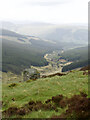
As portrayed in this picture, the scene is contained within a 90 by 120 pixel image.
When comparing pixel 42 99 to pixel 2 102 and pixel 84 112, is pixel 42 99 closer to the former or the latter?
pixel 2 102

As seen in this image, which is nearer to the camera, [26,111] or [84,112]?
[84,112]

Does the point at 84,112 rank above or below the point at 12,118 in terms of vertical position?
above

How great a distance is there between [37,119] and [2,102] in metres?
9.94

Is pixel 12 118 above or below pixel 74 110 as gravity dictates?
below

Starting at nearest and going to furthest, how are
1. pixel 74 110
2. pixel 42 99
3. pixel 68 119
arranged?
pixel 68 119
pixel 74 110
pixel 42 99

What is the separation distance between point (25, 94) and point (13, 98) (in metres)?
1.91

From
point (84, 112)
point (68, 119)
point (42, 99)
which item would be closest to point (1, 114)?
point (42, 99)

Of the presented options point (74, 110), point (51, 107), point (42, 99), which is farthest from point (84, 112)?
point (42, 99)

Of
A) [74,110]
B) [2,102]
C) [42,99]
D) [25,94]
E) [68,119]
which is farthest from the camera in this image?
[25,94]

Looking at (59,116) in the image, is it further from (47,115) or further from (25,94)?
(25,94)

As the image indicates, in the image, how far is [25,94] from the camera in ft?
76.2

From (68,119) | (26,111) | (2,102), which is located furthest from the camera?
(2,102)

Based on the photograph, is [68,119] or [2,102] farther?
[2,102]

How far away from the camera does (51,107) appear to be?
51.3 feet
